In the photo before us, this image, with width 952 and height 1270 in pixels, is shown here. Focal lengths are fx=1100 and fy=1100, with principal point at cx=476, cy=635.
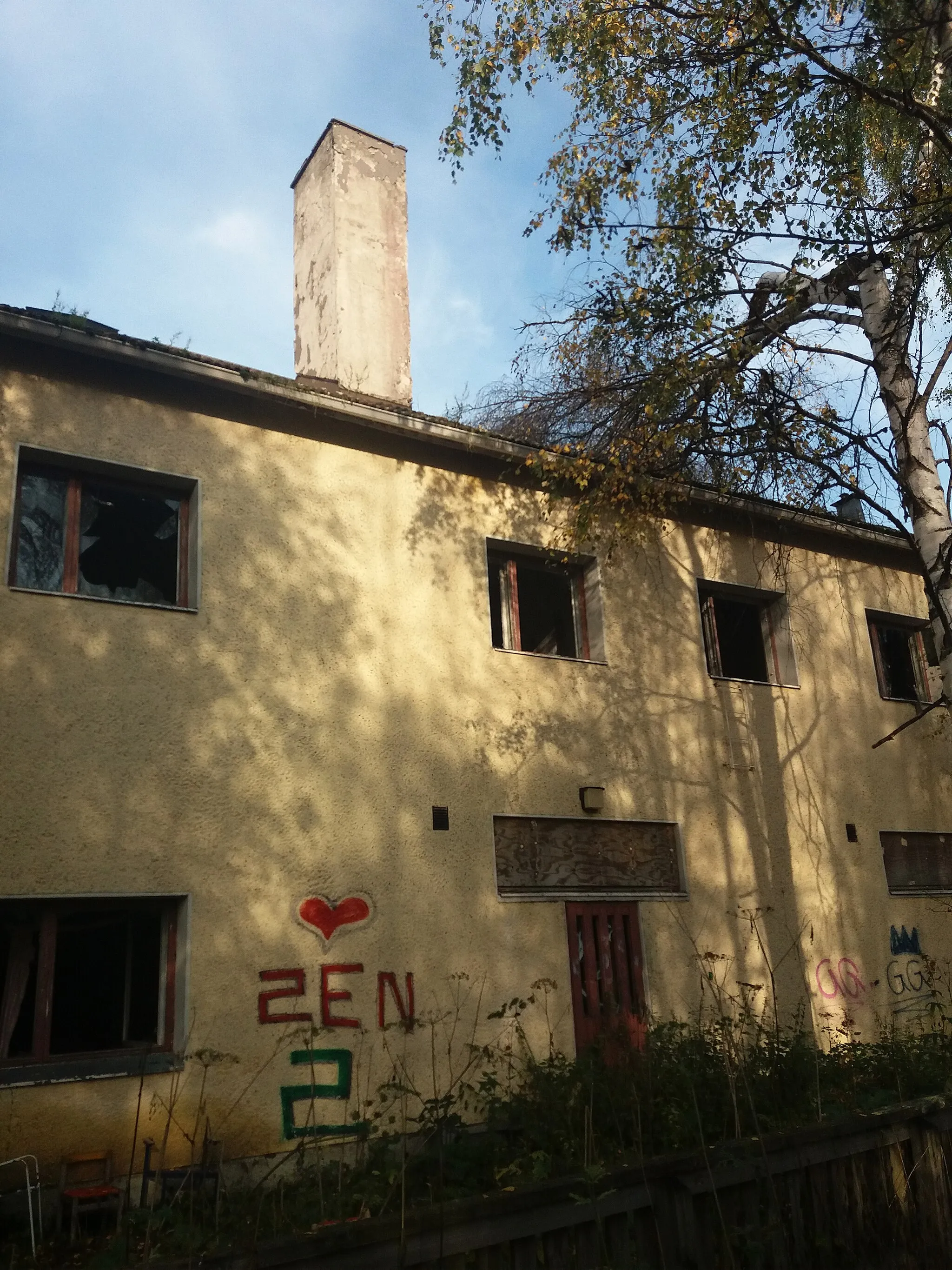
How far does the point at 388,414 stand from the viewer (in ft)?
32.2

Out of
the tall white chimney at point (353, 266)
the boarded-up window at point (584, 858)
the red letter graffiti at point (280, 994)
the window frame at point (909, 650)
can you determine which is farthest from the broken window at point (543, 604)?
the window frame at point (909, 650)

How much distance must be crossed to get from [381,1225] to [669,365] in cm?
768

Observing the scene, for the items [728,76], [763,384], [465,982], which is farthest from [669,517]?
[465,982]

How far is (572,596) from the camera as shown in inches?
448

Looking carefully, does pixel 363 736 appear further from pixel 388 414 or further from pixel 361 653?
pixel 388 414

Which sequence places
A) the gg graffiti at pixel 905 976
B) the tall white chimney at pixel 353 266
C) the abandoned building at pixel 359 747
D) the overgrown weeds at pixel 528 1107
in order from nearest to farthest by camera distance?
the overgrown weeds at pixel 528 1107 → the abandoned building at pixel 359 747 → the tall white chimney at pixel 353 266 → the gg graffiti at pixel 905 976

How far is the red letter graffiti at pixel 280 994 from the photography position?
315 inches

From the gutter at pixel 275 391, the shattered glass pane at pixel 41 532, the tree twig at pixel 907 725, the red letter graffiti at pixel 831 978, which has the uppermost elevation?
the gutter at pixel 275 391

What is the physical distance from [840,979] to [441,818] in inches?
200

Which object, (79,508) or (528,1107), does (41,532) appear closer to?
(79,508)

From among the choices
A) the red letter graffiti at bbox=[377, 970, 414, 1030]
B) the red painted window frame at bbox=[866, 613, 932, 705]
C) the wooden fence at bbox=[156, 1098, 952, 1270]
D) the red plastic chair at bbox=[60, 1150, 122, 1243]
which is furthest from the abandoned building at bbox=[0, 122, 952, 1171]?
the wooden fence at bbox=[156, 1098, 952, 1270]

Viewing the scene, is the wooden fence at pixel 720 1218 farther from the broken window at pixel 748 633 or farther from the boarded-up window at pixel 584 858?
the broken window at pixel 748 633

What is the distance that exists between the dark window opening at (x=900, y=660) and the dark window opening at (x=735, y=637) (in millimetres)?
1813

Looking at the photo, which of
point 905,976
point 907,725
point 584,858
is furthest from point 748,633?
point 905,976
